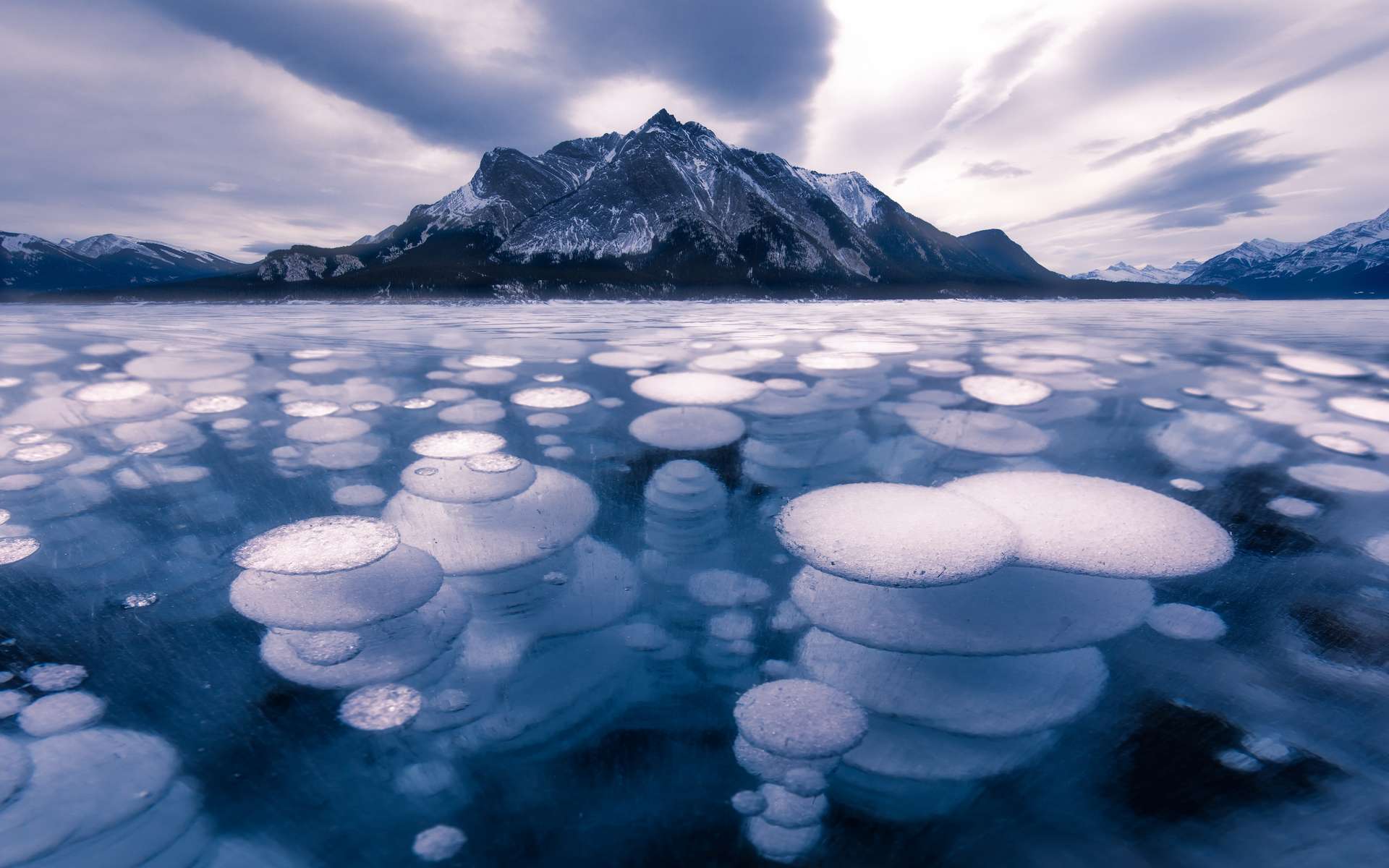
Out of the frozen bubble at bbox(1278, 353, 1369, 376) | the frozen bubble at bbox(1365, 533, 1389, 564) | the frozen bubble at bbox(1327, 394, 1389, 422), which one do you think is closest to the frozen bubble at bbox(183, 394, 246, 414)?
the frozen bubble at bbox(1365, 533, 1389, 564)

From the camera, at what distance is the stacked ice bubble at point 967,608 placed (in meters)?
1.76

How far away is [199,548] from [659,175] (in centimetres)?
15343

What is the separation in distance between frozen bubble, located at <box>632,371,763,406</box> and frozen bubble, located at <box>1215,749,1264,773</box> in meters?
3.78

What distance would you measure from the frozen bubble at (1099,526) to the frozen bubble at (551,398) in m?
3.21

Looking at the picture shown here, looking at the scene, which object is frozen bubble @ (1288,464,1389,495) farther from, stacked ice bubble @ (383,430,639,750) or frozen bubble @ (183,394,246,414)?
frozen bubble @ (183,394,246,414)

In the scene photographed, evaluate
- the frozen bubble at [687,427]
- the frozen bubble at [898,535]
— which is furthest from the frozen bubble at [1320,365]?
the frozen bubble at [687,427]

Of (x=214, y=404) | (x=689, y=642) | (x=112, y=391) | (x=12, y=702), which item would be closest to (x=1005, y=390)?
(x=689, y=642)

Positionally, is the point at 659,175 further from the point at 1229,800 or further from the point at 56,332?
the point at 1229,800

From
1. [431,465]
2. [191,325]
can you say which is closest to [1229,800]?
[431,465]

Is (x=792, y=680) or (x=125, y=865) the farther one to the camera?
(x=792, y=680)

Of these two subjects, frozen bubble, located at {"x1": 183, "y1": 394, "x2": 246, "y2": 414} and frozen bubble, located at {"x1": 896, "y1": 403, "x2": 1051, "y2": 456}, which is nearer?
frozen bubble, located at {"x1": 896, "y1": 403, "x2": 1051, "y2": 456}

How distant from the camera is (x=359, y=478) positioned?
3.56m

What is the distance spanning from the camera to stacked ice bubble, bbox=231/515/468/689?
2039 millimetres

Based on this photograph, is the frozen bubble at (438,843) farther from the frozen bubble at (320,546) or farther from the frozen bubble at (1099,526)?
the frozen bubble at (1099,526)
